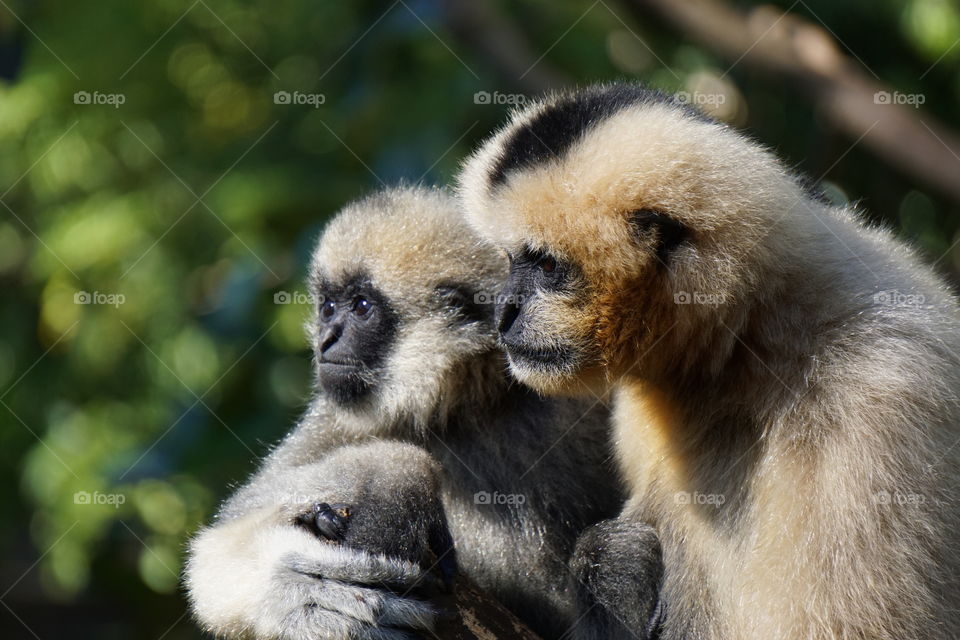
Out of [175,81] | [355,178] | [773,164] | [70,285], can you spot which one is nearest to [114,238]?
[70,285]

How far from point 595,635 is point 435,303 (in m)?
1.64

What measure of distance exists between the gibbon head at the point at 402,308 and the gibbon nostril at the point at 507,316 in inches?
32.9

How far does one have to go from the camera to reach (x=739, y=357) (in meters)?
3.00

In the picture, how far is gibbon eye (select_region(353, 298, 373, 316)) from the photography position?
447cm

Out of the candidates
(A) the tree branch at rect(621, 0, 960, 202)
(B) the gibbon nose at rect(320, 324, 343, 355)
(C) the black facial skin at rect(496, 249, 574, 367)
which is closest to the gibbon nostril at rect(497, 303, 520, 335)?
(C) the black facial skin at rect(496, 249, 574, 367)

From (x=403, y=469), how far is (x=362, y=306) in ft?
4.62

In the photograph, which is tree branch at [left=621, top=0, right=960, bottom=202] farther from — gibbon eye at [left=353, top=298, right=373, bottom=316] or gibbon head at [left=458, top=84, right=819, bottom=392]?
gibbon eye at [left=353, top=298, right=373, bottom=316]

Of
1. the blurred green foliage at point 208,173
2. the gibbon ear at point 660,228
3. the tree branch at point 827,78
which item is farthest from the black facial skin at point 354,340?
the tree branch at point 827,78

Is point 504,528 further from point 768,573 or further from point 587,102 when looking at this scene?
point 587,102

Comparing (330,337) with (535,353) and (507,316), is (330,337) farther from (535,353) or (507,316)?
(535,353)

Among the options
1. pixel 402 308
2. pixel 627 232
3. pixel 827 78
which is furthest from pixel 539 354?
pixel 827 78

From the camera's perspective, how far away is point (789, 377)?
2891mm

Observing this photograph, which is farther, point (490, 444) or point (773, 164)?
point (490, 444)

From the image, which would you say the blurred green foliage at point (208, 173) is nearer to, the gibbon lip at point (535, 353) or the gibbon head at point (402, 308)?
the gibbon head at point (402, 308)
